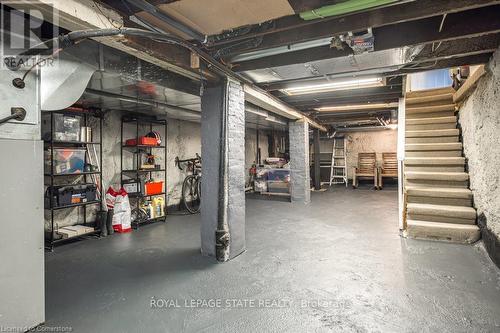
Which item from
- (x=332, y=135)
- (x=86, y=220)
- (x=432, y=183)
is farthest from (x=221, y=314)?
(x=332, y=135)

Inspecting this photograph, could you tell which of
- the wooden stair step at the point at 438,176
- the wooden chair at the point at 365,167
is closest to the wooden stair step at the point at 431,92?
the wooden stair step at the point at 438,176

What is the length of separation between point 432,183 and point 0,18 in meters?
4.89

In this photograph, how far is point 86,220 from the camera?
386 cm

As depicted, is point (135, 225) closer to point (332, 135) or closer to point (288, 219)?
point (288, 219)

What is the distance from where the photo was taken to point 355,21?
1.83m

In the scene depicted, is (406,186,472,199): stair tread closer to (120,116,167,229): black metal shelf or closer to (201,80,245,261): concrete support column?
(201,80,245,261): concrete support column

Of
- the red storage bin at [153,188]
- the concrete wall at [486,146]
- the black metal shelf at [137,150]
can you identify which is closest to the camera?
the concrete wall at [486,146]

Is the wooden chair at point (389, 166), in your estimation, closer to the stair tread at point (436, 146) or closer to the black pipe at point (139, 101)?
the stair tread at point (436, 146)

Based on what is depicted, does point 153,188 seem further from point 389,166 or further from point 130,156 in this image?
point 389,166

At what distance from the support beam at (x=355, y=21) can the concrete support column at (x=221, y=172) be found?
708 mm

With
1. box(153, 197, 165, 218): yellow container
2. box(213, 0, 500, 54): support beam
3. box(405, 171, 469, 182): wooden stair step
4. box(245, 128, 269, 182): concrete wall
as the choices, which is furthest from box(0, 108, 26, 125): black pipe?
box(245, 128, 269, 182): concrete wall

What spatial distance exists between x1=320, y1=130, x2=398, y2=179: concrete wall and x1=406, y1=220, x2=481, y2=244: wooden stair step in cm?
646

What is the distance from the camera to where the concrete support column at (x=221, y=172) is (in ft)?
9.04

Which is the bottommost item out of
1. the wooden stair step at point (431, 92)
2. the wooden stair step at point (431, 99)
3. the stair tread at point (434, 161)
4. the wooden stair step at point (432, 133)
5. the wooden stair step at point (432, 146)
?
the stair tread at point (434, 161)
